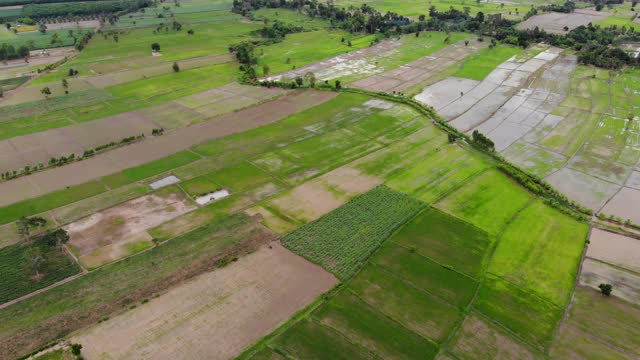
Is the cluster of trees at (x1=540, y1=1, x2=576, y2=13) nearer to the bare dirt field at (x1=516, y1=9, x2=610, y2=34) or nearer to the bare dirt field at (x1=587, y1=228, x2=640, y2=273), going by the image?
the bare dirt field at (x1=516, y1=9, x2=610, y2=34)

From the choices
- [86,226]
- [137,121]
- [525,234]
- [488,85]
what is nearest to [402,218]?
[525,234]

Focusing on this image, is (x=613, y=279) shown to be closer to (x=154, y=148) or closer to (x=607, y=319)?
(x=607, y=319)

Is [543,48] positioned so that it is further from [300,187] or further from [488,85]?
[300,187]

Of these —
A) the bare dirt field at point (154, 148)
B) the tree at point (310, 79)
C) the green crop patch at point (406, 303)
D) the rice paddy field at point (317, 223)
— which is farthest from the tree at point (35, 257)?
the tree at point (310, 79)

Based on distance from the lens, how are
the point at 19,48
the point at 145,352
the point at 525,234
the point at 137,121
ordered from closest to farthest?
the point at 145,352
the point at 525,234
the point at 137,121
the point at 19,48

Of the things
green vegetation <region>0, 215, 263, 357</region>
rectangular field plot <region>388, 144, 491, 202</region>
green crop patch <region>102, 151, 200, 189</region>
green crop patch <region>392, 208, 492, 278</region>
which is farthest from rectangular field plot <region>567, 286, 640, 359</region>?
green crop patch <region>102, 151, 200, 189</region>

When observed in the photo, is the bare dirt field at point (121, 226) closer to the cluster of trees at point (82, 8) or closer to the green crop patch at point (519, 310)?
the green crop patch at point (519, 310)
